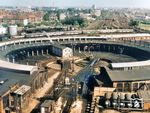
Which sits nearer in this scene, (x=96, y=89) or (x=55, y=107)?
(x=55, y=107)

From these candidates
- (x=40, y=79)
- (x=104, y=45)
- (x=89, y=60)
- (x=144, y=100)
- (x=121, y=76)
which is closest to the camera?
(x=144, y=100)

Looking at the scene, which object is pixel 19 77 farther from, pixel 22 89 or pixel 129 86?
pixel 129 86

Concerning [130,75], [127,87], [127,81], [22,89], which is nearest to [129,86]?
[127,87]

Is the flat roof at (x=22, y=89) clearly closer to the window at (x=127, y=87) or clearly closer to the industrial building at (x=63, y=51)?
→ the window at (x=127, y=87)

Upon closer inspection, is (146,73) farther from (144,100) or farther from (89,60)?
(89,60)

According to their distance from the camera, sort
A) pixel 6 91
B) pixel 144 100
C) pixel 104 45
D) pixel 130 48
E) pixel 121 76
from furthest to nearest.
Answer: pixel 104 45 → pixel 130 48 → pixel 121 76 → pixel 6 91 → pixel 144 100

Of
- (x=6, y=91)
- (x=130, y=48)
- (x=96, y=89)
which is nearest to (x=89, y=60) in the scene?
(x=130, y=48)

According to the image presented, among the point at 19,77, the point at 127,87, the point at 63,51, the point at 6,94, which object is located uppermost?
the point at 6,94

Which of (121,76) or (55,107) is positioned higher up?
(121,76)

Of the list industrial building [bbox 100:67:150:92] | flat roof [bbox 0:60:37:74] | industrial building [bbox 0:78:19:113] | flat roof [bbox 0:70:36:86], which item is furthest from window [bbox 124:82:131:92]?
flat roof [bbox 0:60:37:74]

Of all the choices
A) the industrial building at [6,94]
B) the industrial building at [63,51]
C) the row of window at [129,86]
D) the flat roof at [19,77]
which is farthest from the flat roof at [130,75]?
the industrial building at [63,51]

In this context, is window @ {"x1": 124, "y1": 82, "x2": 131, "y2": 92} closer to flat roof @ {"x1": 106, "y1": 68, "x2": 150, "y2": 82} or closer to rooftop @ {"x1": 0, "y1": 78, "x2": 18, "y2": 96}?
flat roof @ {"x1": 106, "y1": 68, "x2": 150, "y2": 82}
